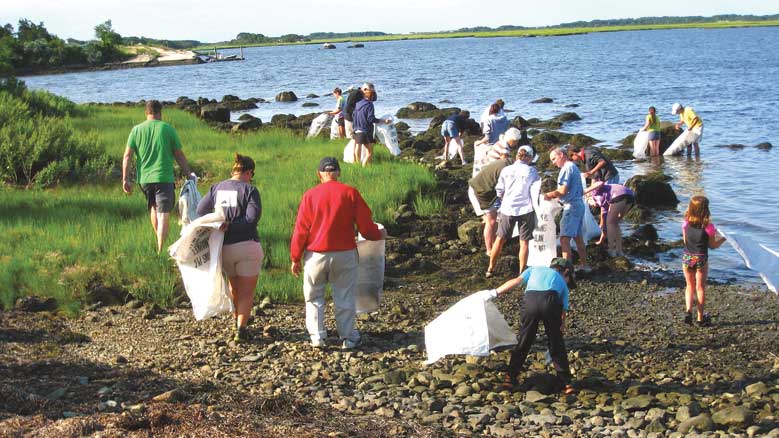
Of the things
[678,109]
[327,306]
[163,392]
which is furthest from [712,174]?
[163,392]

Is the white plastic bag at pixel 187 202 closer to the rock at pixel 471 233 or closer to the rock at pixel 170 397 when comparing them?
the rock at pixel 170 397

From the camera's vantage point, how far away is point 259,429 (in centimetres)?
598

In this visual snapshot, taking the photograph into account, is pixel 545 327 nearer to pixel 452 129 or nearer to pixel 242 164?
pixel 242 164

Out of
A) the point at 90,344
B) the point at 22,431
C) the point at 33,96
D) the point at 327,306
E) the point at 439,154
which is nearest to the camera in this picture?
the point at 22,431

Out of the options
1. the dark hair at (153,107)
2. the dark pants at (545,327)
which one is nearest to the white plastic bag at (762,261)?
the dark pants at (545,327)

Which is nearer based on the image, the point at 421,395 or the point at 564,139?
the point at 421,395

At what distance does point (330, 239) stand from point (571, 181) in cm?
442

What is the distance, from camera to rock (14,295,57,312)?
947 cm

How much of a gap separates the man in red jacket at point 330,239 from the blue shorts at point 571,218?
4.02 metres

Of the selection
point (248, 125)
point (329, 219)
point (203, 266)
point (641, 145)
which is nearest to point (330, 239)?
point (329, 219)

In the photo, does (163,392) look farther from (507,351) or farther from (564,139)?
(564,139)

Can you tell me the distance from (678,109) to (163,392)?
1916 cm

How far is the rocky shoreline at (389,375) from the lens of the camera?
6.45 metres

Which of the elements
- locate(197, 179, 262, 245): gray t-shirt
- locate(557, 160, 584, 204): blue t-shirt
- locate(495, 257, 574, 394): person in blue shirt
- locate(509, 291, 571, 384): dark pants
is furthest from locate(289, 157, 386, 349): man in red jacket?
locate(557, 160, 584, 204): blue t-shirt
